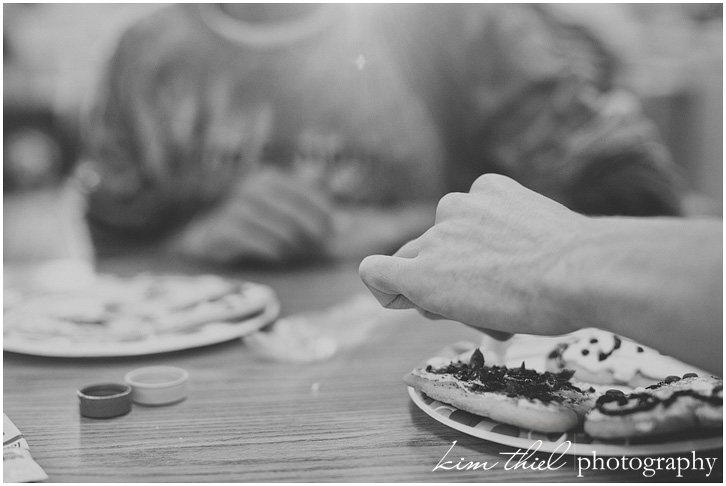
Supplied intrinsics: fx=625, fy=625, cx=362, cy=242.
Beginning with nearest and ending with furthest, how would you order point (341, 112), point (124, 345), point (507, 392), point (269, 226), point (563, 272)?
1. point (563, 272)
2. point (507, 392)
3. point (124, 345)
4. point (269, 226)
5. point (341, 112)

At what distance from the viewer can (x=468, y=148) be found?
104 inches

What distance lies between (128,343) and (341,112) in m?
1.80

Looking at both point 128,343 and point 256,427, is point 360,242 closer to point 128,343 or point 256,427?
point 128,343

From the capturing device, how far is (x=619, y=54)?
2.54 metres

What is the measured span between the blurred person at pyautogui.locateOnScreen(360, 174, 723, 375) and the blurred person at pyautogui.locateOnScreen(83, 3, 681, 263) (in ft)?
5.75

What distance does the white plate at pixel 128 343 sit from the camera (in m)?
1.02

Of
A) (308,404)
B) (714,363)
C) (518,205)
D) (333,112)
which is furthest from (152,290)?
(333,112)

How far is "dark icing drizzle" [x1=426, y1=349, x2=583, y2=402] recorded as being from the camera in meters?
0.71

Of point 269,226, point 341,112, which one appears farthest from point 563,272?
point 341,112

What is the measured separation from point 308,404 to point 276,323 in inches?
14.7

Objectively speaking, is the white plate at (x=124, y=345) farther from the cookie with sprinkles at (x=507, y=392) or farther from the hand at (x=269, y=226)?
the hand at (x=269, y=226)

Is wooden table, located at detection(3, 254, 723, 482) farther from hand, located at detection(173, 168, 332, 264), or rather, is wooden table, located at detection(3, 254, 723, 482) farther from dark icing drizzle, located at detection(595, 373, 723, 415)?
hand, located at detection(173, 168, 332, 264)

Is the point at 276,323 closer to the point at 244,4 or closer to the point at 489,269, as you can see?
the point at 489,269

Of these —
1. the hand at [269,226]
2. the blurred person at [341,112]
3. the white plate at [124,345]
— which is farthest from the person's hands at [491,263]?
the blurred person at [341,112]
